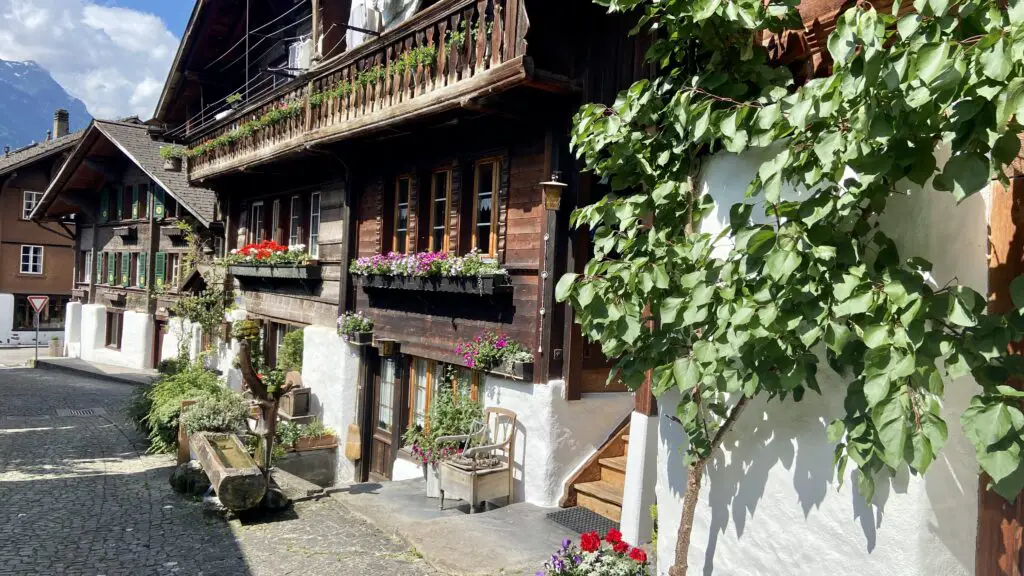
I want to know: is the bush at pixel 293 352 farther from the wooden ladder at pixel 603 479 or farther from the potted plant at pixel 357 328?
the wooden ladder at pixel 603 479

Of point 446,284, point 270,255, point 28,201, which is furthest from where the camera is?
point 28,201

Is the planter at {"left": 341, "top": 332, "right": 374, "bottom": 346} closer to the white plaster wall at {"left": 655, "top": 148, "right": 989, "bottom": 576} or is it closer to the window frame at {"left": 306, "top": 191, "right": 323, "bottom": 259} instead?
the window frame at {"left": 306, "top": 191, "right": 323, "bottom": 259}

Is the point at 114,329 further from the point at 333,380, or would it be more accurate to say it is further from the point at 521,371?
the point at 521,371

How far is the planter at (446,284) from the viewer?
8141mm

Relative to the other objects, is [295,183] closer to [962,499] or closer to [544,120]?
[544,120]

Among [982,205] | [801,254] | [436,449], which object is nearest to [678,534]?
[801,254]

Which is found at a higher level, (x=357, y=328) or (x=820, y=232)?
(x=820, y=232)

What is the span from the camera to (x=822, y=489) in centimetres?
385

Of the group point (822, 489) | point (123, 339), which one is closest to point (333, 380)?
point (822, 489)

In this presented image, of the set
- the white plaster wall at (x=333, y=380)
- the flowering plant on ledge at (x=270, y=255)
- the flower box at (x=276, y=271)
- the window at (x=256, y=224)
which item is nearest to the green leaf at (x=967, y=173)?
the white plaster wall at (x=333, y=380)

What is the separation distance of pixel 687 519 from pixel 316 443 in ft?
26.7

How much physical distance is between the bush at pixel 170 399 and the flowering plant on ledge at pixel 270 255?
2208mm

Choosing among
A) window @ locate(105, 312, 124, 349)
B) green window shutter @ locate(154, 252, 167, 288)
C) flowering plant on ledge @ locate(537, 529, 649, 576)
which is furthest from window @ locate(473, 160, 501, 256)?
window @ locate(105, 312, 124, 349)

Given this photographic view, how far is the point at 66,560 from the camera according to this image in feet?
22.3
